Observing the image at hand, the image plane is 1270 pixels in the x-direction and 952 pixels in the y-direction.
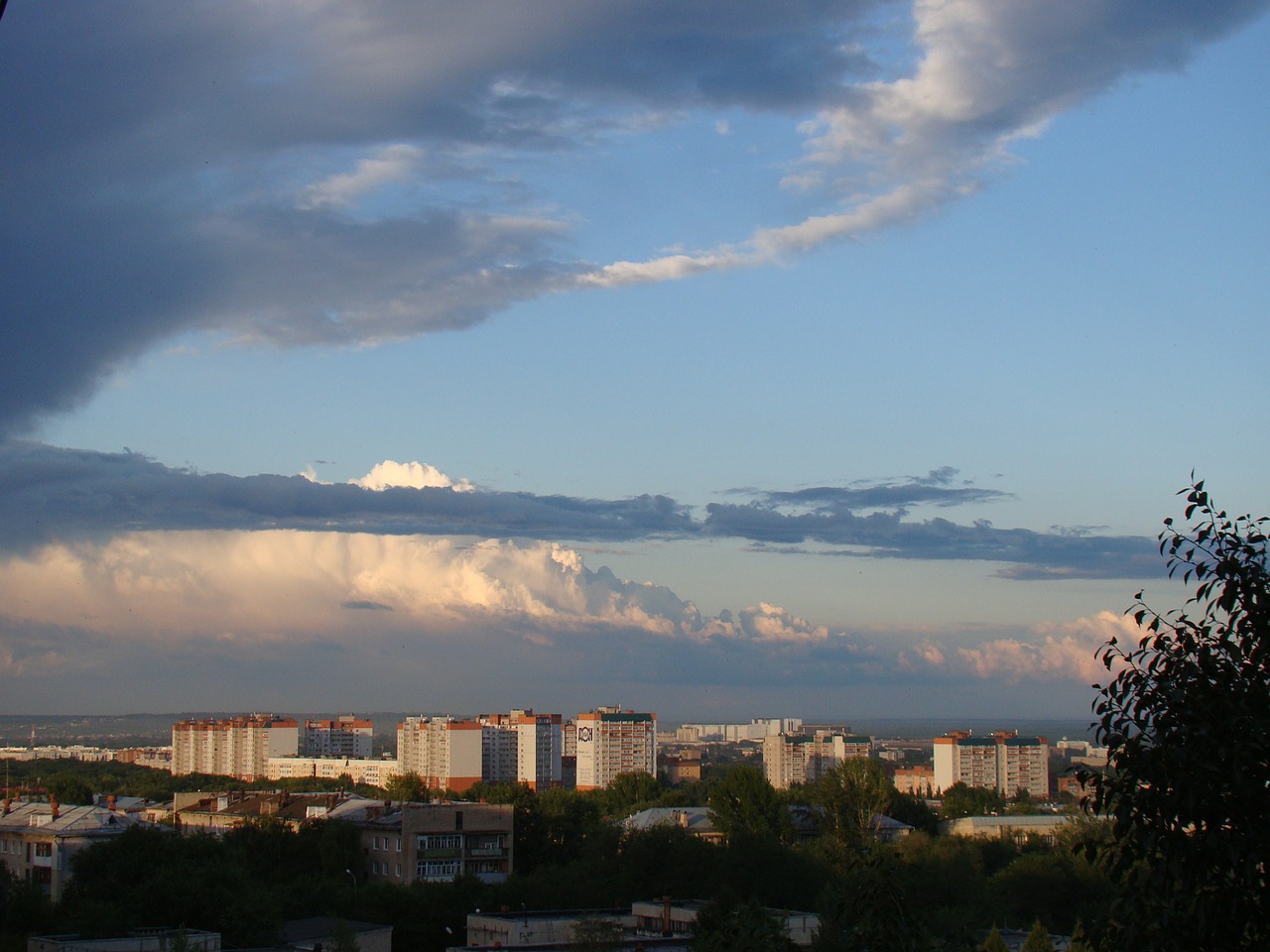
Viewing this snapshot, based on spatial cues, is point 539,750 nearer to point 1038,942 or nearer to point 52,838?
point 52,838

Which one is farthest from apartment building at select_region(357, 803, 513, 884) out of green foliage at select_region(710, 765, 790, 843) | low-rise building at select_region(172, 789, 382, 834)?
green foliage at select_region(710, 765, 790, 843)

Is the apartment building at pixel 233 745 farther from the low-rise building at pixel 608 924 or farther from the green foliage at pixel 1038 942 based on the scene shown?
the green foliage at pixel 1038 942

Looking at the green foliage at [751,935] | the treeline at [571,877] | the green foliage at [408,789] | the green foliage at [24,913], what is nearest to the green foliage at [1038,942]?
the treeline at [571,877]

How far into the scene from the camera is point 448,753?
137 meters

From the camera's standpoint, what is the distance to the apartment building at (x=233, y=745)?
153625 mm

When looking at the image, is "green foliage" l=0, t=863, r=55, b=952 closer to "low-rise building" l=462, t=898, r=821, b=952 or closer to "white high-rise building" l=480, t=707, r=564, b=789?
"low-rise building" l=462, t=898, r=821, b=952

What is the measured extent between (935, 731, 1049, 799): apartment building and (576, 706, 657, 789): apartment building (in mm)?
34003

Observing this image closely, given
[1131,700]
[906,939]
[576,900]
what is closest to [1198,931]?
[1131,700]

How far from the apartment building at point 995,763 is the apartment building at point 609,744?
112 ft

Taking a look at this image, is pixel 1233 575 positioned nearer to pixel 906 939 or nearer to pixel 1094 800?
pixel 1094 800

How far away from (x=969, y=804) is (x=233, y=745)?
344 ft

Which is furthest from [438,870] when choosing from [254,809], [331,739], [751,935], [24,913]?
[331,739]

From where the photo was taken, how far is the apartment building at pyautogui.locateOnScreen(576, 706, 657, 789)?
14550 cm

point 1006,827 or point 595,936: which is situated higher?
point 595,936
